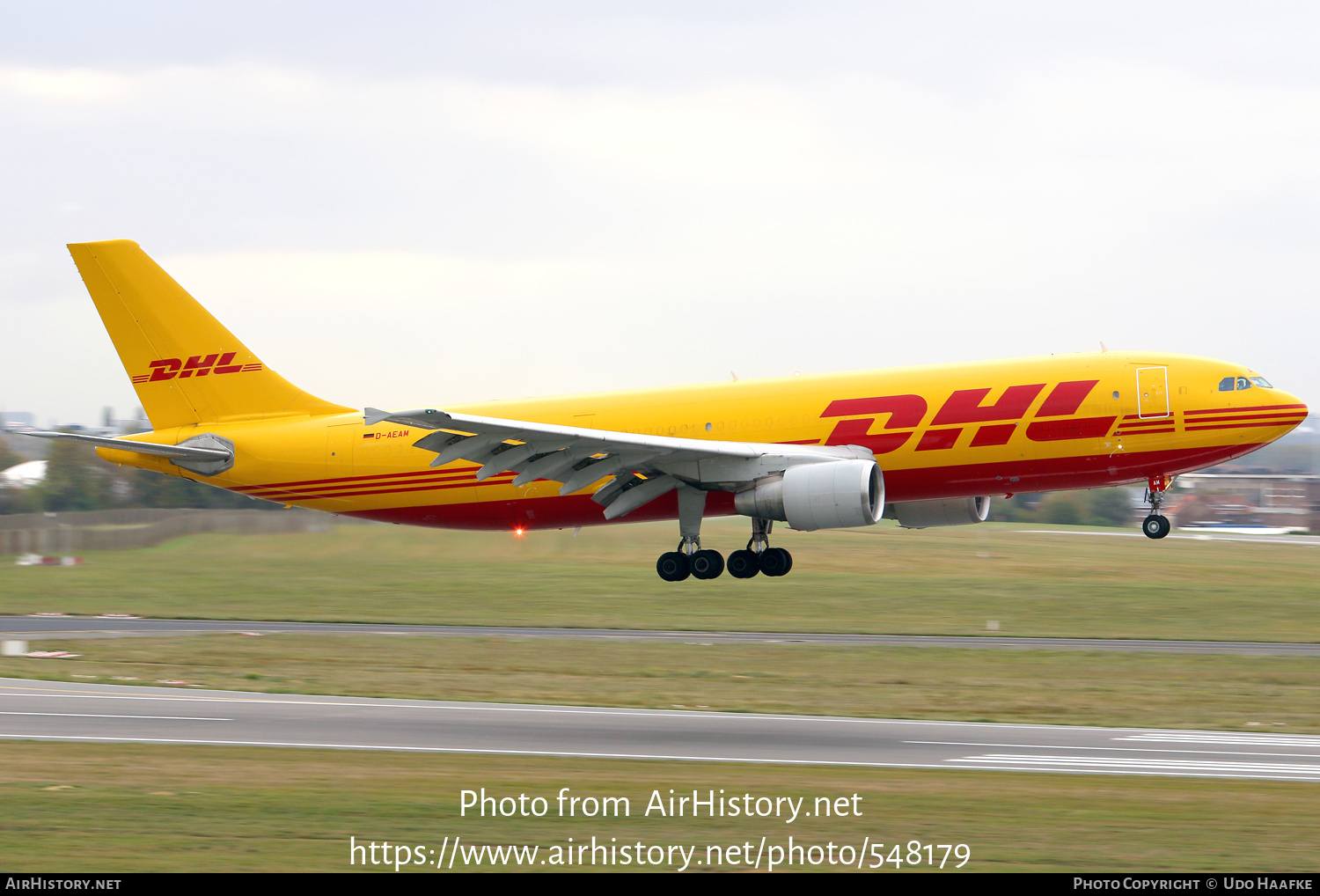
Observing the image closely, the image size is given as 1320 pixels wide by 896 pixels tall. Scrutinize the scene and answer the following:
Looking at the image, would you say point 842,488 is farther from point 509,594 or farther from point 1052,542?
point 1052,542

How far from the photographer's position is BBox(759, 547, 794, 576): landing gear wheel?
1478 inches

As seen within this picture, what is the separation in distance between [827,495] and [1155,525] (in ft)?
28.9

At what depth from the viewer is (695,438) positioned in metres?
37.4

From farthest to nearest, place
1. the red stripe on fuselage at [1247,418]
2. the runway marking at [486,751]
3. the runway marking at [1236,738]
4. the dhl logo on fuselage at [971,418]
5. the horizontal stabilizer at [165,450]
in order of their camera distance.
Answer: the horizontal stabilizer at [165,450], the dhl logo on fuselage at [971,418], the red stripe on fuselage at [1247,418], the runway marking at [1236,738], the runway marking at [486,751]

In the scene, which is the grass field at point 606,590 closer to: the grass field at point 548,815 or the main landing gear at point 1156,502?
the main landing gear at point 1156,502

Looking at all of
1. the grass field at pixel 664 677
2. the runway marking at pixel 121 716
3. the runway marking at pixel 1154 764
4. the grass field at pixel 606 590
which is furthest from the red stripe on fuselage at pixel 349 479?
the runway marking at pixel 1154 764

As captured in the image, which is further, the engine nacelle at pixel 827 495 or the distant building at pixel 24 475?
the distant building at pixel 24 475

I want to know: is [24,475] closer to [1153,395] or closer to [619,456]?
[619,456]

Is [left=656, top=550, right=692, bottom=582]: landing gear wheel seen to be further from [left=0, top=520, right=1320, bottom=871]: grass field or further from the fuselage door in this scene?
the fuselage door

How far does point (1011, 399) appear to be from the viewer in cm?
3450

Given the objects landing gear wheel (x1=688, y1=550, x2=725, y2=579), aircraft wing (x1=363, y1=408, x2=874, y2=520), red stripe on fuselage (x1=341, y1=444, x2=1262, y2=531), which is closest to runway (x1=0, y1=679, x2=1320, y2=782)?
aircraft wing (x1=363, y1=408, x2=874, y2=520)

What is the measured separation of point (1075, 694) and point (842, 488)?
716cm

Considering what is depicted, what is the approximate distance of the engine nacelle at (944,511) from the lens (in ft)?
125

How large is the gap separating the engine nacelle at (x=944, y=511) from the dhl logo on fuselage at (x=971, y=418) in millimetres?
3215
